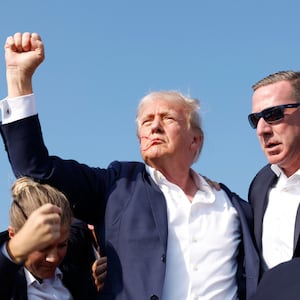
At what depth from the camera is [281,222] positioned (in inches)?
203

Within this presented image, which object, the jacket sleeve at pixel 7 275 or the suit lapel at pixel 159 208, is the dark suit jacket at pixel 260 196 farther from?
the jacket sleeve at pixel 7 275

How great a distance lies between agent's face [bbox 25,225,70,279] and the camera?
4.13 metres

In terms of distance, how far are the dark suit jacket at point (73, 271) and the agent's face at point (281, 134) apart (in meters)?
1.70

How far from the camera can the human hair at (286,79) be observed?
577cm

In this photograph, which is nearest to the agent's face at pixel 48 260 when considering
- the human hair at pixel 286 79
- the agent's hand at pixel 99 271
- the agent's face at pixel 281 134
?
the agent's hand at pixel 99 271

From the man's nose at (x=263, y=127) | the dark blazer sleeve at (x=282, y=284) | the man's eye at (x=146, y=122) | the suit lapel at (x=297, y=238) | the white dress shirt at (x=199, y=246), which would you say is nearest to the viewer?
the dark blazer sleeve at (x=282, y=284)

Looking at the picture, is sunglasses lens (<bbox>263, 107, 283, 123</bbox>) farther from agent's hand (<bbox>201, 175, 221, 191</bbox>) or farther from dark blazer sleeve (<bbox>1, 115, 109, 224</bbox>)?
dark blazer sleeve (<bbox>1, 115, 109, 224</bbox>)

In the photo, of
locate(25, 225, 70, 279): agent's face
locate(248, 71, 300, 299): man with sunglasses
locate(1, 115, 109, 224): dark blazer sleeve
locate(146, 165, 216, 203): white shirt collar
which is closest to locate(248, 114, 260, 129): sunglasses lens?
locate(248, 71, 300, 299): man with sunglasses

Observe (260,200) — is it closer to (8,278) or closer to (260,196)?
(260,196)

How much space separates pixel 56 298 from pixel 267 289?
5.75ft

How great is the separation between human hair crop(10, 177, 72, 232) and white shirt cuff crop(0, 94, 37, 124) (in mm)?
421

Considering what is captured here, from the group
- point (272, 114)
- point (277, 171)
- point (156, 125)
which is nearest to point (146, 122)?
point (156, 125)

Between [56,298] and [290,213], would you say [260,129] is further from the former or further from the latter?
[56,298]

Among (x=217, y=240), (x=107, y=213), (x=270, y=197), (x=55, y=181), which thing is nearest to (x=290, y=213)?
(x=270, y=197)
